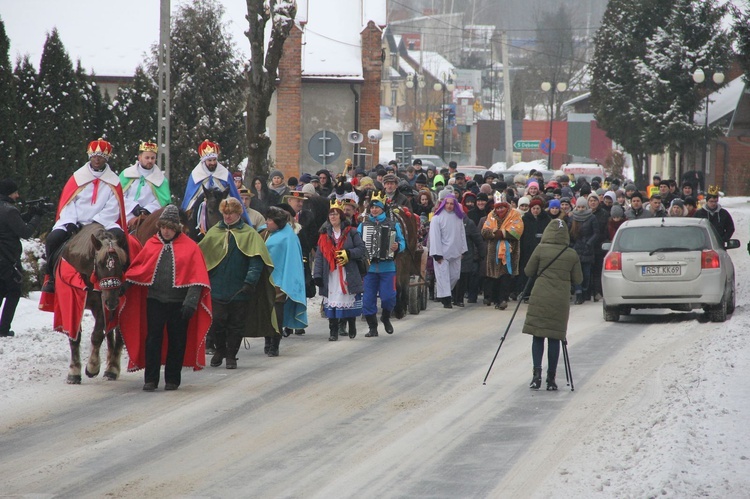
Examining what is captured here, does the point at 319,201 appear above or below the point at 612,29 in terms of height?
below

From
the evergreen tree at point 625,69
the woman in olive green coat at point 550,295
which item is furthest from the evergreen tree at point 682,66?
the woman in olive green coat at point 550,295

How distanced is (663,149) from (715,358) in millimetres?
45266

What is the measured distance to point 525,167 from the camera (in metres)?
71.9

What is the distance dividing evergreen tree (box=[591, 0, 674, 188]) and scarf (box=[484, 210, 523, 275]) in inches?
1452

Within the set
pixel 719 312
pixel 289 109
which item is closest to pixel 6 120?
pixel 719 312

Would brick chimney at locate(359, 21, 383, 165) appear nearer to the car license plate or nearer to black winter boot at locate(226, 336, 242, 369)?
the car license plate

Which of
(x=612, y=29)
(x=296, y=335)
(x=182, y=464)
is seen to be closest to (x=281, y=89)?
(x=612, y=29)

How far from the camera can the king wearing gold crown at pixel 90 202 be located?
12.7 metres

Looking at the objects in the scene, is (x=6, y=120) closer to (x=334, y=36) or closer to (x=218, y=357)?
(x=218, y=357)

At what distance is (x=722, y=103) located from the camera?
5559 cm

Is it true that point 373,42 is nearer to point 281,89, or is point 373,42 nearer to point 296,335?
point 281,89

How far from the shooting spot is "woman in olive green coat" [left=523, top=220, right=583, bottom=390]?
1230cm

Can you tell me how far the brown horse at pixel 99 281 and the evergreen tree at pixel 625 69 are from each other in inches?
1830

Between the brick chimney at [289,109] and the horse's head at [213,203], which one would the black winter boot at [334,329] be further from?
the brick chimney at [289,109]
